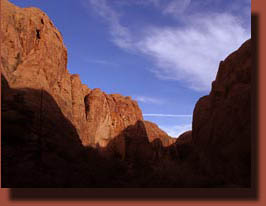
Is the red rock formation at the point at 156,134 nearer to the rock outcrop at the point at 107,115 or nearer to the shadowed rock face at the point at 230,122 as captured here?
the rock outcrop at the point at 107,115

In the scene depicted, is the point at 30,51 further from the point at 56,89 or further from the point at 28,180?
the point at 28,180

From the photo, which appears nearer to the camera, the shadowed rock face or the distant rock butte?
the shadowed rock face

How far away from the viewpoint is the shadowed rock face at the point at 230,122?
1202 cm

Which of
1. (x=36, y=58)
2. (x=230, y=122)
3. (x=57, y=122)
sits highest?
(x=36, y=58)

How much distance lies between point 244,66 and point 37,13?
16146 millimetres

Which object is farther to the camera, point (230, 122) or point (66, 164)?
point (66, 164)

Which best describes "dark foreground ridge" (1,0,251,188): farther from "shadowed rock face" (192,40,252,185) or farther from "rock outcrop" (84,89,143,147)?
"rock outcrop" (84,89,143,147)

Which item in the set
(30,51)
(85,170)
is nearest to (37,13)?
(30,51)

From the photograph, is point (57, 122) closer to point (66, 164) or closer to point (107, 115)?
point (66, 164)

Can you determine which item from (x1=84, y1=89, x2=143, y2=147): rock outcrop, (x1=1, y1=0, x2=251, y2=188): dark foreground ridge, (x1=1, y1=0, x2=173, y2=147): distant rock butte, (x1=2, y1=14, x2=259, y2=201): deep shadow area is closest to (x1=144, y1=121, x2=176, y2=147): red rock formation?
(x1=84, y1=89, x2=143, y2=147): rock outcrop

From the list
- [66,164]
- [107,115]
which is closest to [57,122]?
[66,164]

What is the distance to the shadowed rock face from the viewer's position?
12016 millimetres

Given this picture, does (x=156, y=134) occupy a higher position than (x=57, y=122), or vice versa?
(x=57, y=122)

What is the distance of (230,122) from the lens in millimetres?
13547
